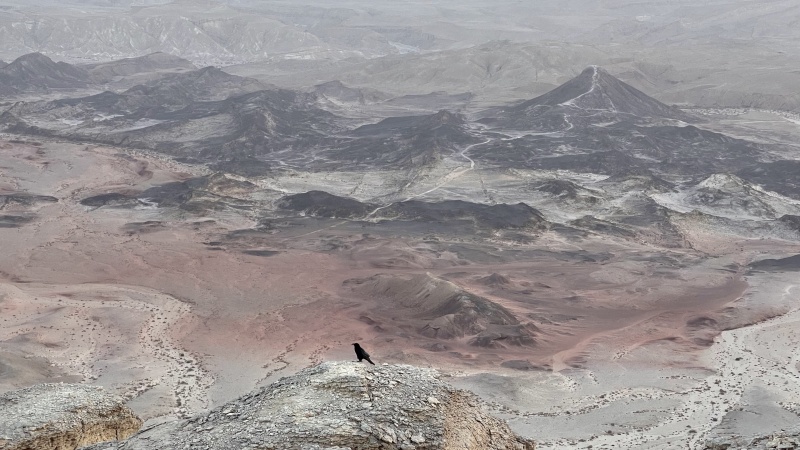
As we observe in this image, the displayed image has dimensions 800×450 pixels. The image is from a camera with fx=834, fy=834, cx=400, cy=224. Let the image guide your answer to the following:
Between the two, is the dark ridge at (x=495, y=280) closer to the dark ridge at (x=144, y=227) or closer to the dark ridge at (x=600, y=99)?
the dark ridge at (x=144, y=227)

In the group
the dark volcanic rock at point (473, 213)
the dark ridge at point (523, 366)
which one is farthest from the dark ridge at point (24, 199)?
the dark ridge at point (523, 366)

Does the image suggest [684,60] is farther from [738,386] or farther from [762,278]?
[738,386]

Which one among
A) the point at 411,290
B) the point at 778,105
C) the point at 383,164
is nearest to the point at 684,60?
the point at 778,105

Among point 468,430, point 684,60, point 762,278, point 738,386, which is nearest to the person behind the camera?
point 468,430

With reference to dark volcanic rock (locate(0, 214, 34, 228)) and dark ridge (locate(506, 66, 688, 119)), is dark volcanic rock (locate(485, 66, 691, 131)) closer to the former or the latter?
dark ridge (locate(506, 66, 688, 119))

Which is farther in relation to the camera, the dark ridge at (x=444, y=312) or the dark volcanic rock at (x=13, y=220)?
the dark volcanic rock at (x=13, y=220)

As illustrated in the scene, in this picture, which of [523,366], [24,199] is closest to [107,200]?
[24,199]

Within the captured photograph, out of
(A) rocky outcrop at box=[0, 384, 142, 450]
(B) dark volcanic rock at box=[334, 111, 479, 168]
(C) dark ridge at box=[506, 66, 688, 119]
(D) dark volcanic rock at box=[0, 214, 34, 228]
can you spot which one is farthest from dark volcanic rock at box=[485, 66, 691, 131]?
(A) rocky outcrop at box=[0, 384, 142, 450]

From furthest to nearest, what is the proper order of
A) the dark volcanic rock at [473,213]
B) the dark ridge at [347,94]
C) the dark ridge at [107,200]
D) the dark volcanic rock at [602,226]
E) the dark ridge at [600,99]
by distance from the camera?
1. the dark ridge at [347,94]
2. the dark ridge at [600,99]
3. the dark ridge at [107,200]
4. the dark volcanic rock at [473,213]
5. the dark volcanic rock at [602,226]
